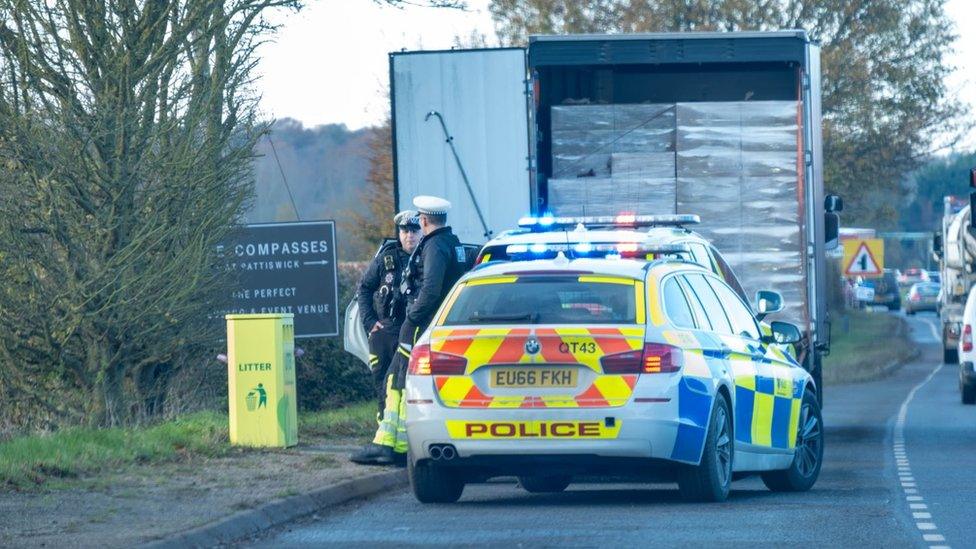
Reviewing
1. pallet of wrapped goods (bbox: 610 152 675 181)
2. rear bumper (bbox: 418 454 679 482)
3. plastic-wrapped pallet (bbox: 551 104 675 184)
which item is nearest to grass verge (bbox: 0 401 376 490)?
rear bumper (bbox: 418 454 679 482)

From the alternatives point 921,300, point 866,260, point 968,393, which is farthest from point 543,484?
point 921,300

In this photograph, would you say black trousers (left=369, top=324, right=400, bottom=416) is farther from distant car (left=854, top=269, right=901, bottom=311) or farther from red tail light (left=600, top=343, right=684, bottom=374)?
distant car (left=854, top=269, right=901, bottom=311)

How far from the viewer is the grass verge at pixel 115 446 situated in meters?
11.0

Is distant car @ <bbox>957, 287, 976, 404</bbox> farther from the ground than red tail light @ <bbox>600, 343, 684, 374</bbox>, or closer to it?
closer to it

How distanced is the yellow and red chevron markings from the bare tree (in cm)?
511

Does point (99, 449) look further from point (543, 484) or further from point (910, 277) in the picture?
point (910, 277)

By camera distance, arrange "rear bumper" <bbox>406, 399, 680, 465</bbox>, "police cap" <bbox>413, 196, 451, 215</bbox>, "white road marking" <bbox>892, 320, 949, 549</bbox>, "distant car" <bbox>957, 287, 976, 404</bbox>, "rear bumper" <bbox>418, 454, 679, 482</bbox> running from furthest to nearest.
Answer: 1. "distant car" <bbox>957, 287, 976, 404</bbox>
2. "police cap" <bbox>413, 196, 451, 215</bbox>
3. "rear bumper" <bbox>418, 454, 679, 482</bbox>
4. "rear bumper" <bbox>406, 399, 680, 465</bbox>
5. "white road marking" <bbox>892, 320, 949, 549</bbox>

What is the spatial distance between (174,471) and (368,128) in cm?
3417

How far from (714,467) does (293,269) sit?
6.31 m

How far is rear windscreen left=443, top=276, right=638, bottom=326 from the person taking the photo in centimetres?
1025

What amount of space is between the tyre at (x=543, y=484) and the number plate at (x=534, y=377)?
196 cm

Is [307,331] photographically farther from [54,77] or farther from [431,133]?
[54,77]

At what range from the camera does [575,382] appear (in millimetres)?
10055

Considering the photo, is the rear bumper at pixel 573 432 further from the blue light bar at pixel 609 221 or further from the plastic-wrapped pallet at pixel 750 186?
the plastic-wrapped pallet at pixel 750 186
